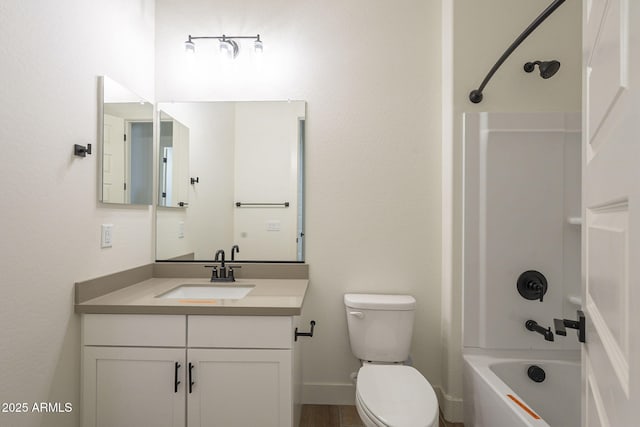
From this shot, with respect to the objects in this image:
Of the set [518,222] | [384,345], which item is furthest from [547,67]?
[384,345]

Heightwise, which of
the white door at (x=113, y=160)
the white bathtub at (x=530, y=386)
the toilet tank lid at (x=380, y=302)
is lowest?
the white bathtub at (x=530, y=386)

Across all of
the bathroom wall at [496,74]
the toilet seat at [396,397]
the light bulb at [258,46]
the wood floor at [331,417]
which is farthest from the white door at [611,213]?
the light bulb at [258,46]

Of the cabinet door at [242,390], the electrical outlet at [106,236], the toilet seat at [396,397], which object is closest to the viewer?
the toilet seat at [396,397]

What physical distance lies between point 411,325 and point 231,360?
39.5 inches

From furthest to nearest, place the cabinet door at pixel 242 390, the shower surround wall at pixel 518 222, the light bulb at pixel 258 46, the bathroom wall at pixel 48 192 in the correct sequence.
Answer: the light bulb at pixel 258 46
the shower surround wall at pixel 518 222
the cabinet door at pixel 242 390
the bathroom wall at pixel 48 192

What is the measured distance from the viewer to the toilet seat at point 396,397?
4.15ft

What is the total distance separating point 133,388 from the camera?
1.44 meters

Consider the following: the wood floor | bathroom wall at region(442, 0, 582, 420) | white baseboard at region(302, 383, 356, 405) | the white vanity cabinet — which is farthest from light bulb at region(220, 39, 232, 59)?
the wood floor

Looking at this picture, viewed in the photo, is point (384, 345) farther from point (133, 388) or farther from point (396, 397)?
point (133, 388)

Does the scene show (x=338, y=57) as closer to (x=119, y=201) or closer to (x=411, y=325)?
(x=119, y=201)

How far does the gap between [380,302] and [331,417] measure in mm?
726

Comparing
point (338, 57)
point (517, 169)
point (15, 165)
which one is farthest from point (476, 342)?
point (15, 165)

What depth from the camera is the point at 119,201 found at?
174cm

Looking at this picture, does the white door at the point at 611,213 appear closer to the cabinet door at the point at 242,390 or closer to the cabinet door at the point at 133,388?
the cabinet door at the point at 242,390
